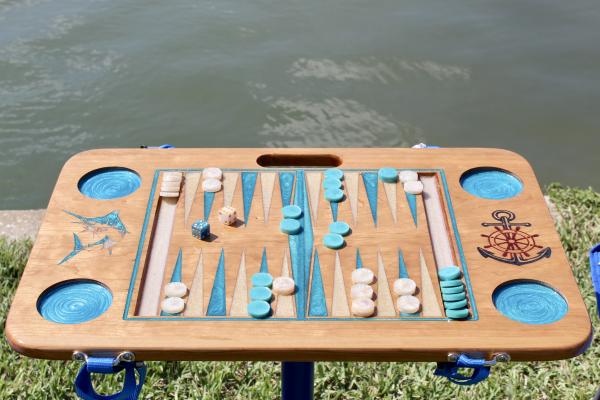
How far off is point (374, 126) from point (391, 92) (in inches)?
22.3

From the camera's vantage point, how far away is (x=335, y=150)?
3428mm

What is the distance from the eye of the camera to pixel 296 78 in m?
7.33

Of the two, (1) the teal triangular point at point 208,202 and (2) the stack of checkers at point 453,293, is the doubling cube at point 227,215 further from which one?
(2) the stack of checkers at point 453,293

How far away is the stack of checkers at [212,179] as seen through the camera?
318 centimetres

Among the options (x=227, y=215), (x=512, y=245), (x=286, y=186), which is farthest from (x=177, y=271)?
(x=512, y=245)

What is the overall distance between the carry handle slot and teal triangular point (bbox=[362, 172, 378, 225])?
0.18 meters

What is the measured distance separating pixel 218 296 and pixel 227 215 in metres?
0.42

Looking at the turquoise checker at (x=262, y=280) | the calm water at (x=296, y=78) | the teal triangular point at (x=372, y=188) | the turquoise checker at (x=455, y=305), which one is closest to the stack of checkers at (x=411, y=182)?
the teal triangular point at (x=372, y=188)

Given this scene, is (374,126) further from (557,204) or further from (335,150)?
(335,150)

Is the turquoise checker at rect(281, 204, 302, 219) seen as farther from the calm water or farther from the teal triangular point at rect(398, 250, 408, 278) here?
the calm water

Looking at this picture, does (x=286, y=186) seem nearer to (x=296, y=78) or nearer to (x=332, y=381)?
(x=332, y=381)

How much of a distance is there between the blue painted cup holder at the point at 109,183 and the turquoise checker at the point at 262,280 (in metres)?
0.78

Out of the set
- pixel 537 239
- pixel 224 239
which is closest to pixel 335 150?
pixel 224 239

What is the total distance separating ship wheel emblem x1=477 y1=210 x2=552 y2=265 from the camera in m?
2.83
